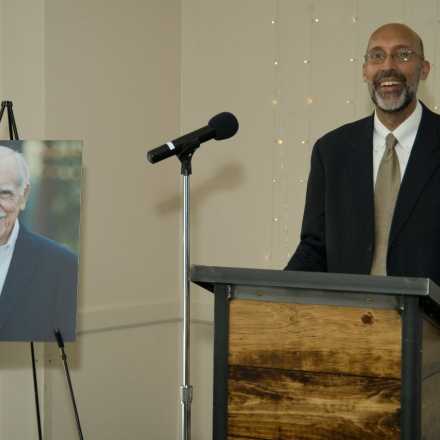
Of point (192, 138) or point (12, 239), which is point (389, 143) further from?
point (12, 239)

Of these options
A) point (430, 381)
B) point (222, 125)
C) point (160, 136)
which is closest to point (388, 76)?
point (222, 125)

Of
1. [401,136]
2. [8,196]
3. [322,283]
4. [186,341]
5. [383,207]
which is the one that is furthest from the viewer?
[8,196]

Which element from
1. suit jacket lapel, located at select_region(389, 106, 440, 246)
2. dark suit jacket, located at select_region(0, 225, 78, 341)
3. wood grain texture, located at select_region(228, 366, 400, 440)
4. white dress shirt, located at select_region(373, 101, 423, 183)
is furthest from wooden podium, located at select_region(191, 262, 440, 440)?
dark suit jacket, located at select_region(0, 225, 78, 341)

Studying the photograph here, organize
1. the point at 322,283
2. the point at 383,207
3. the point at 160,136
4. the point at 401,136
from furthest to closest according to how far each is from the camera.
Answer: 1. the point at 160,136
2. the point at 401,136
3. the point at 383,207
4. the point at 322,283

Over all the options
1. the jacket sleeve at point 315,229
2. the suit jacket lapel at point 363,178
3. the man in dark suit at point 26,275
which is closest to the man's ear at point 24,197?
the man in dark suit at point 26,275

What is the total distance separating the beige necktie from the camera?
2.62 metres

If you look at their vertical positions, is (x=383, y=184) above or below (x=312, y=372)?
above

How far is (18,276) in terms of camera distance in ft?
10.6

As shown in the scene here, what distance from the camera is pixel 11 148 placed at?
3246 millimetres

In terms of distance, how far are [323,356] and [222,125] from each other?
104cm

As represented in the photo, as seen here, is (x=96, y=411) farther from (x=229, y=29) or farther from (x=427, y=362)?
(x=427, y=362)

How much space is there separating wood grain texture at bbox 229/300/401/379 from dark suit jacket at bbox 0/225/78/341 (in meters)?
1.43

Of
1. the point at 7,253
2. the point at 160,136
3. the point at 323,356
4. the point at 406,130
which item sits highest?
the point at 160,136

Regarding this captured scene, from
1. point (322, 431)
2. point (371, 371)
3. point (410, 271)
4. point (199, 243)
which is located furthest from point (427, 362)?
point (199, 243)
